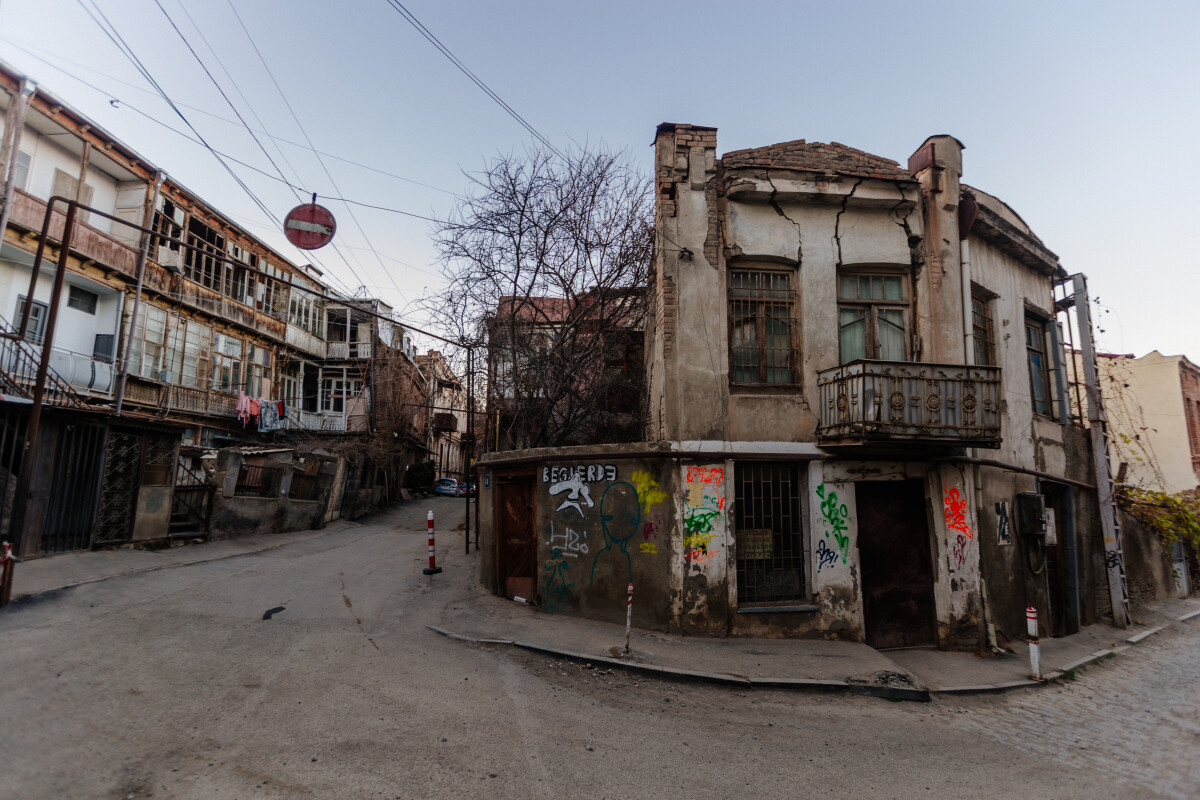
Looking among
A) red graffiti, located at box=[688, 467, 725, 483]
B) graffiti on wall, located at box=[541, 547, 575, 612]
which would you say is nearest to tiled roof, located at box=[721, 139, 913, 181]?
red graffiti, located at box=[688, 467, 725, 483]

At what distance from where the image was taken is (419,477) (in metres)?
35.5

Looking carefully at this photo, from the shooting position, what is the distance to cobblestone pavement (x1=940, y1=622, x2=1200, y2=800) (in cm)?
559

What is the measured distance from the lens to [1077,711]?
7285 millimetres

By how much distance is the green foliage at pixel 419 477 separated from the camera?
116ft

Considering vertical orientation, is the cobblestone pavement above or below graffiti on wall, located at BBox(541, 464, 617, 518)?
below

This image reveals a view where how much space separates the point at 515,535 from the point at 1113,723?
8.71 m

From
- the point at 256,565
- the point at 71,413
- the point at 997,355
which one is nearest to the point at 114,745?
the point at 256,565

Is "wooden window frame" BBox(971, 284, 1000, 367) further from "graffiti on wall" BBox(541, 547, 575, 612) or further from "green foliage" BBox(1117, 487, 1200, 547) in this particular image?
"graffiti on wall" BBox(541, 547, 575, 612)

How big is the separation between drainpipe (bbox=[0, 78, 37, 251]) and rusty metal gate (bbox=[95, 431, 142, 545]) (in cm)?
716

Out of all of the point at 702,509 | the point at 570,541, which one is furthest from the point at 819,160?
the point at 570,541

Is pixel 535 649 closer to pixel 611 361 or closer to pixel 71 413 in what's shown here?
pixel 611 361

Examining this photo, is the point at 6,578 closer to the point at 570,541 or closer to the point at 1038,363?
the point at 570,541

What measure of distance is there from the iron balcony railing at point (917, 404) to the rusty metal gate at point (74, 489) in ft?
47.0

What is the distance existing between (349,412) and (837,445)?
27301 mm
